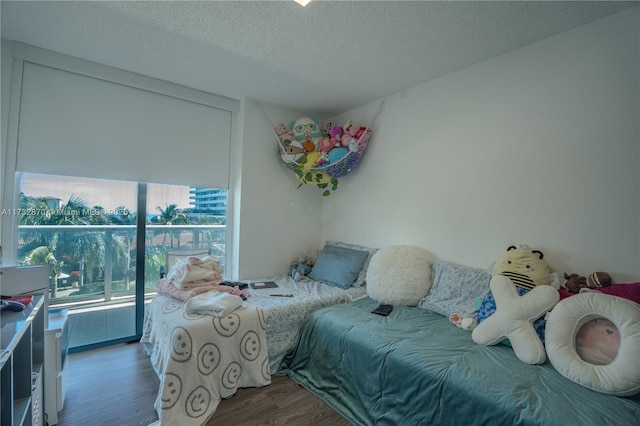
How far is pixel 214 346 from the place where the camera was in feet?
6.34

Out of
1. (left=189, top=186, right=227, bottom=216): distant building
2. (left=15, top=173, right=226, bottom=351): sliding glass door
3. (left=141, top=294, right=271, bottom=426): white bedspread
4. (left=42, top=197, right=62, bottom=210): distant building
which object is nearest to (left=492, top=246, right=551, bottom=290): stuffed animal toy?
(left=141, top=294, right=271, bottom=426): white bedspread

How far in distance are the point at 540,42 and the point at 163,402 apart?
11.1ft

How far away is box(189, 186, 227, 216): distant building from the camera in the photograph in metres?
3.10

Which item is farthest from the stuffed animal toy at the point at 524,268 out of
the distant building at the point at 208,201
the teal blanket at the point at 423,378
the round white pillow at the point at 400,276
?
the distant building at the point at 208,201

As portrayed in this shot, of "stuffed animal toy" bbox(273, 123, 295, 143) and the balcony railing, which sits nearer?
the balcony railing

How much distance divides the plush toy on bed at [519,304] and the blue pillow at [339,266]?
1.22m

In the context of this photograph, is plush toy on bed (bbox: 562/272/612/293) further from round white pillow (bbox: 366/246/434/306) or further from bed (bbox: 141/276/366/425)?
bed (bbox: 141/276/366/425)

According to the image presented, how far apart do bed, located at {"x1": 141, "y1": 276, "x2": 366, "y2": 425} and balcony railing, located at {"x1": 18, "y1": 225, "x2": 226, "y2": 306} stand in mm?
610

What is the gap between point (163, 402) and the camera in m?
1.67

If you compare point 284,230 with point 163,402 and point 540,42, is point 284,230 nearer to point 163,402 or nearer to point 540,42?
point 163,402

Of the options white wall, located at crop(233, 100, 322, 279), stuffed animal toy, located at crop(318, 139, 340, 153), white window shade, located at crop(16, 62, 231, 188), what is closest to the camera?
white window shade, located at crop(16, 62, 231, 188)

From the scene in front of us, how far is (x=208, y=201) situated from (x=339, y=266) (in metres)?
1.62

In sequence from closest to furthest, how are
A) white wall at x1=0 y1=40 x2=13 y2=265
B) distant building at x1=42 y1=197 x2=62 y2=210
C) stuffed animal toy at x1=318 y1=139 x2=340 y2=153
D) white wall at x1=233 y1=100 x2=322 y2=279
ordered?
white wall at x1=0 y1=40 x2=13 y2=265, distant building at x1=42 y1=197 x2=62 y2=210, stuffed animal toy at x1=318 y1=139 x2=340 y2=153, white wall at x1=233 y1=100 x2=322 y2=279

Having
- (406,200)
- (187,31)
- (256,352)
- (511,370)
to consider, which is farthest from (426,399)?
(187,31)
